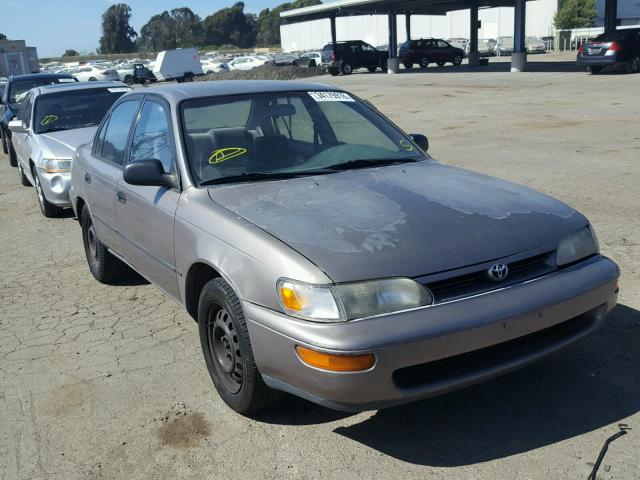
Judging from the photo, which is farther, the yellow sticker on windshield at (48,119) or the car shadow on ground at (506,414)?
the yellow sticker on windshield at (48,119)

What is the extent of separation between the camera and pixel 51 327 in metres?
5.09

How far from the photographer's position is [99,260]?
5852 millimetres

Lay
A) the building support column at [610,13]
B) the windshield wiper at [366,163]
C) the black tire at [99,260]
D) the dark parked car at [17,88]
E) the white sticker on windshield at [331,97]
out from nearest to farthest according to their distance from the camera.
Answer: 1. the windshield wiper at [366,163]
2. the white sticker on windshield at [331,97]
3. the black tire at [99,260]
4. the dark parked car at [17,88]
5. the building support column at [610,13]

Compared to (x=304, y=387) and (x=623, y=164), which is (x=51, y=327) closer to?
(x=304, y=387)

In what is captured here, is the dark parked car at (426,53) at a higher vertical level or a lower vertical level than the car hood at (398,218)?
lower

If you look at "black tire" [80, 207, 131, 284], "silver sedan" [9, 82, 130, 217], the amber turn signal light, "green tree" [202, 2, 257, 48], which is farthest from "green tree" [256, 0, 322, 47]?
the amber turn signal light

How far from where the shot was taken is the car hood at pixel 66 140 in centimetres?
843

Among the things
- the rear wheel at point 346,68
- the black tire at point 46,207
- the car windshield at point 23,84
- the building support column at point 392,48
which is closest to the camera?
the black tire at point 46,207

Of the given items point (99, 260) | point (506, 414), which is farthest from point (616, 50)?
point (506, 414)

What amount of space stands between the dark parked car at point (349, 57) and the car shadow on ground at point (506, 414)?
3869 centimetres

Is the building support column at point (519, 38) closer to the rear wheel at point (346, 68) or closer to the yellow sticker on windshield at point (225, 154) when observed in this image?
the rear wheel at point (346, 68)

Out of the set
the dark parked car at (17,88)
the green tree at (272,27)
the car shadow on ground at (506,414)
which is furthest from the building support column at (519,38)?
the green tree at (272,27)

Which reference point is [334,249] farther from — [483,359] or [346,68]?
[346,68]

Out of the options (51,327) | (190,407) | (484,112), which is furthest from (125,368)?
(484,112)
